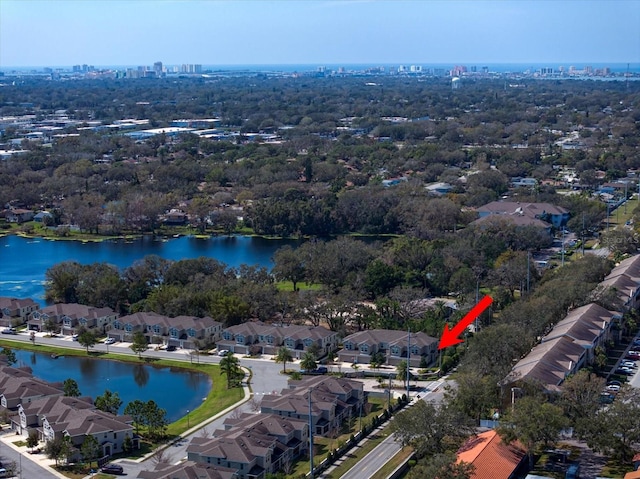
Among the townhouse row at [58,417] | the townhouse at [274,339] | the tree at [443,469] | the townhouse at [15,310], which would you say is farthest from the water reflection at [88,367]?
the tree at [443,469]

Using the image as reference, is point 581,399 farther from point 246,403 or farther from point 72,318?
point 72,318

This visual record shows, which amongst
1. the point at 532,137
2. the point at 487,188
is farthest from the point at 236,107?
the point at 487,188

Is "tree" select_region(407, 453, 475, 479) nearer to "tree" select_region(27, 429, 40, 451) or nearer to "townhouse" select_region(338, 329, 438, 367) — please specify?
"townhouse" select_region(338, 329, 438, 367)

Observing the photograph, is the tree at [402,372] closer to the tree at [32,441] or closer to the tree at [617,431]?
the tree at [617,431]

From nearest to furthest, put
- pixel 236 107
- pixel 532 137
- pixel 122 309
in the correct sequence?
pixel 122 309 → pixel 532 137 → pixel 236 107

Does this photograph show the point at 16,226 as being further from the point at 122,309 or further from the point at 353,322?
the point at 353,322

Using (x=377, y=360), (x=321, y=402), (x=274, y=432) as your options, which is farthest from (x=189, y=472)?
(x=377, y=360)

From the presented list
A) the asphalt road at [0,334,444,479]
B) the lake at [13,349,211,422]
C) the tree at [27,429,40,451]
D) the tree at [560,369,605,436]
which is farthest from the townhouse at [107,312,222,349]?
the tree at [560,369,605,436]
